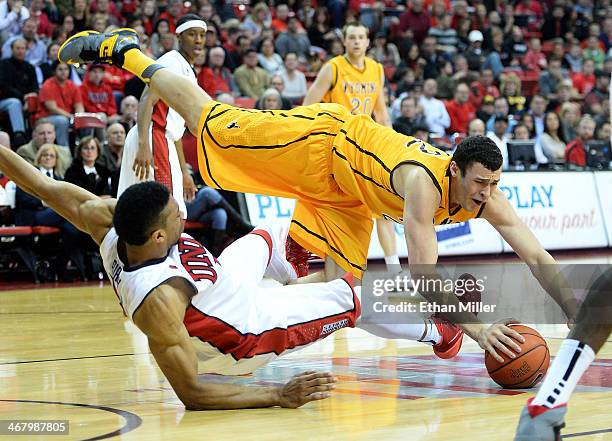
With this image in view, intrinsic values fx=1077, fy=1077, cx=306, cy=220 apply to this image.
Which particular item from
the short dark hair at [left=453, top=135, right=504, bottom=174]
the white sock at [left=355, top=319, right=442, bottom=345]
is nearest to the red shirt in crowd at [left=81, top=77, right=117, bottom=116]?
the white sock at [left=355, top=319, right=442, bottom=345]

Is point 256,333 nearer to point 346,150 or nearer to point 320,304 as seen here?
point 320,304

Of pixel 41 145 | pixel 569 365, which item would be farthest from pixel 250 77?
pixel 569 365

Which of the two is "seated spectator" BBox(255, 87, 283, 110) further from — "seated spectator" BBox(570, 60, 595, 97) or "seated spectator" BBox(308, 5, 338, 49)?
"seated spectator" BBox(570, 60, 595, 97)

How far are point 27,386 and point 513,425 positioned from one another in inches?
98.9

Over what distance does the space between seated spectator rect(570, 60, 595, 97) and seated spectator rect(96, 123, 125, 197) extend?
1139cm

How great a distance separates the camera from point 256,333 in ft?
16.3

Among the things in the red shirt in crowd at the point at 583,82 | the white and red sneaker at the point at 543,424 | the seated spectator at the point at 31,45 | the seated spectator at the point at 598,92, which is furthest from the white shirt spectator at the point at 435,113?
the white and red sneaker at the point at 543,424

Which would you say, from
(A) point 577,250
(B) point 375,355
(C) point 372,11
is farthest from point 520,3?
(B) point 375,355

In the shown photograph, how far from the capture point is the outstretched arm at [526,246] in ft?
18.4

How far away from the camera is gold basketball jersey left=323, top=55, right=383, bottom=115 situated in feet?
34.3

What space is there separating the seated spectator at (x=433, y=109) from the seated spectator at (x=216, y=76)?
10.3 feet

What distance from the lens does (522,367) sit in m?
5.11

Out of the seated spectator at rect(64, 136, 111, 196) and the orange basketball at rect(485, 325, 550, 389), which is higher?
the orange basketball at rect(485, 325, 550, 389)

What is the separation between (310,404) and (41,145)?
816cm
